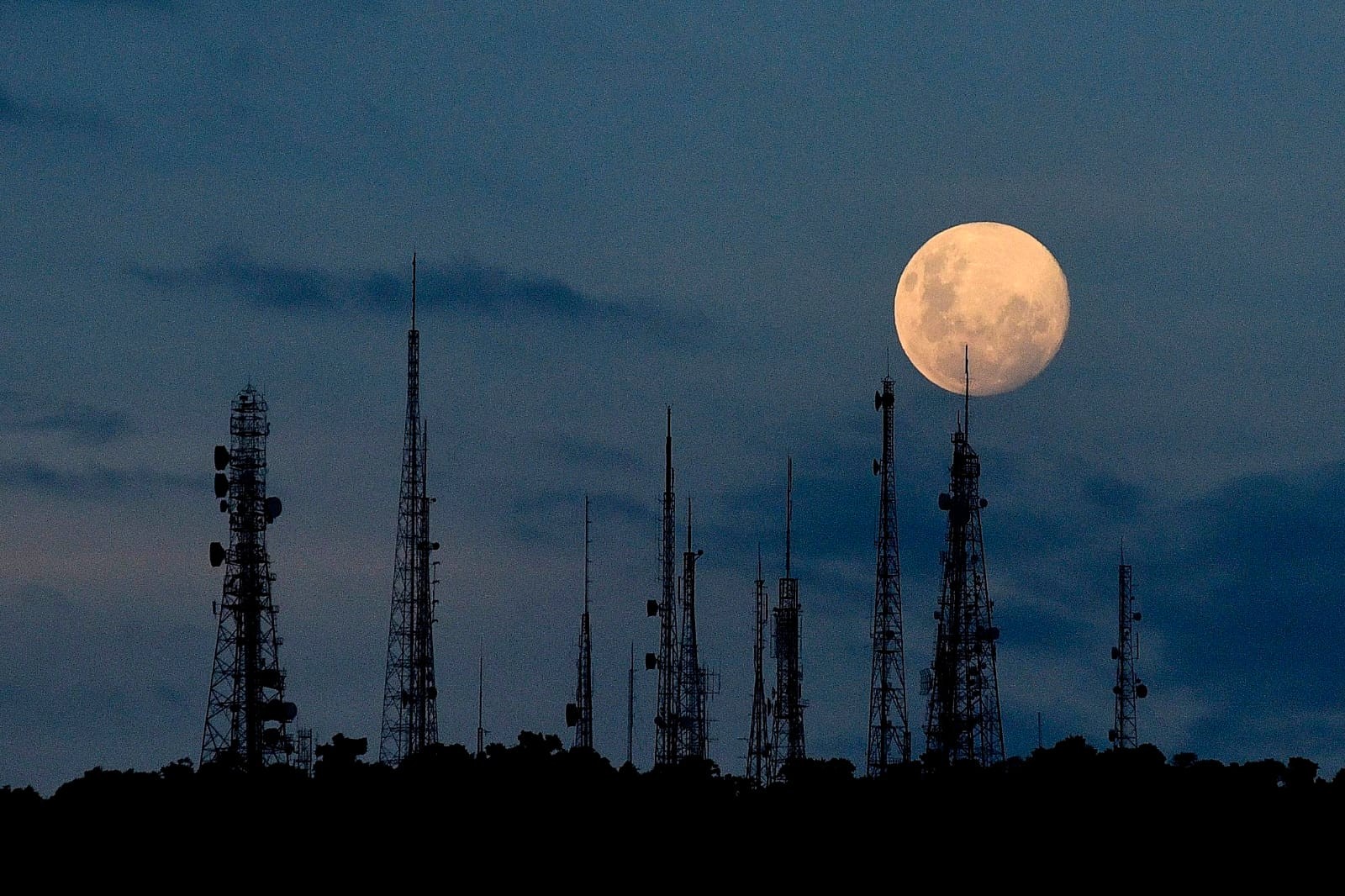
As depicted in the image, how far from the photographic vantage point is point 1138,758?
10488 centimetres

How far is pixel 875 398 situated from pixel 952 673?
47.7 feet

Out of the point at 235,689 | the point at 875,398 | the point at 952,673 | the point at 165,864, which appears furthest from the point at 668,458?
the point at 165,864

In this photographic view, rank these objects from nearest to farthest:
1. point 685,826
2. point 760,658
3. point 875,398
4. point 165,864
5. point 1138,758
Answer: point 165,864 < point 685,826 < point 1138,758 < point 875,398 < point 760,658

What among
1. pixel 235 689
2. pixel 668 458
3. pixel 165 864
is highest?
pixel 668 458

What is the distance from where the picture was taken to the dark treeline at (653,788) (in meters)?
96.8

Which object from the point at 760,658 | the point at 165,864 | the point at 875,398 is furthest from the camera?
the point at 760,658

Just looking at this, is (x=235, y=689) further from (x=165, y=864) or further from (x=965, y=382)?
(x=965, y=382)

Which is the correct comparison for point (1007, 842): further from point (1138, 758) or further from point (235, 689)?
point (235, 689)

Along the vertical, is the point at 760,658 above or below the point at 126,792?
above

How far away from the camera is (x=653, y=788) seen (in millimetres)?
102812

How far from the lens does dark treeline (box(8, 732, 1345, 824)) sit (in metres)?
96.8

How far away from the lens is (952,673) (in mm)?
108188

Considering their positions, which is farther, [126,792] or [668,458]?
[668,458]

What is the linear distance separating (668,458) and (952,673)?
1995 cm
